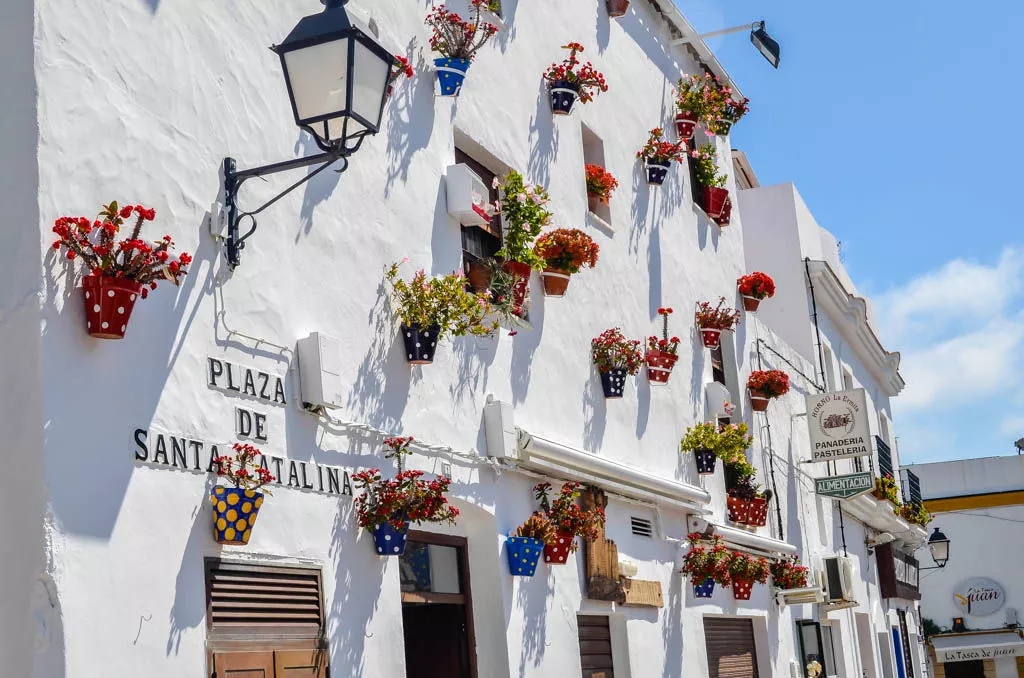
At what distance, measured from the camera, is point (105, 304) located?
5684 millimetres

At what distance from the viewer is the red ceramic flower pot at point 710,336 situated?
1470cm

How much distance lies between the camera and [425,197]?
→ 29.9ft

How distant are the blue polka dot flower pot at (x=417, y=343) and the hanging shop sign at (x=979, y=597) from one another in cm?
3016

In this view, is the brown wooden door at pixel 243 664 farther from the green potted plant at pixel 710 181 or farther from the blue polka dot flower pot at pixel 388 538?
the green potted plant at pixel 710 181

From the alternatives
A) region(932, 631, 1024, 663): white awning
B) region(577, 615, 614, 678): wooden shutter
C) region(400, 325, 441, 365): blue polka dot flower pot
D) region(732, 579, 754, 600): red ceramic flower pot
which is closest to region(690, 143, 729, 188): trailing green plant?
region(732, 579, 754, 600): red ceramic flower pot

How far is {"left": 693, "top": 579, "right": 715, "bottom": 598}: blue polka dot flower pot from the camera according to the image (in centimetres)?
1296

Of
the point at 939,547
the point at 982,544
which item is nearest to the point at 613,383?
the point at 939,547

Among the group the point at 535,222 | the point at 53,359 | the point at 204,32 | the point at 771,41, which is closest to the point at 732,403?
the point at 771,41

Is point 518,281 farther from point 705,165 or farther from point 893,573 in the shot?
point 893,573

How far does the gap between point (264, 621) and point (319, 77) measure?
9.15ft

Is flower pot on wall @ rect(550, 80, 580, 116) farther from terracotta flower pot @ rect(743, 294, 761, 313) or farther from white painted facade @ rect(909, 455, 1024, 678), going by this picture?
white painted facade @ rect(909, 455, 1024, 678)

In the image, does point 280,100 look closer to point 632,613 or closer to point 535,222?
point 535,222

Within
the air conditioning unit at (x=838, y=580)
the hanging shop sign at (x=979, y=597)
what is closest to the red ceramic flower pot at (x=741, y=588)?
the air conditioning unit at (x=838, y=580)

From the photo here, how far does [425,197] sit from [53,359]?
3993 mm
